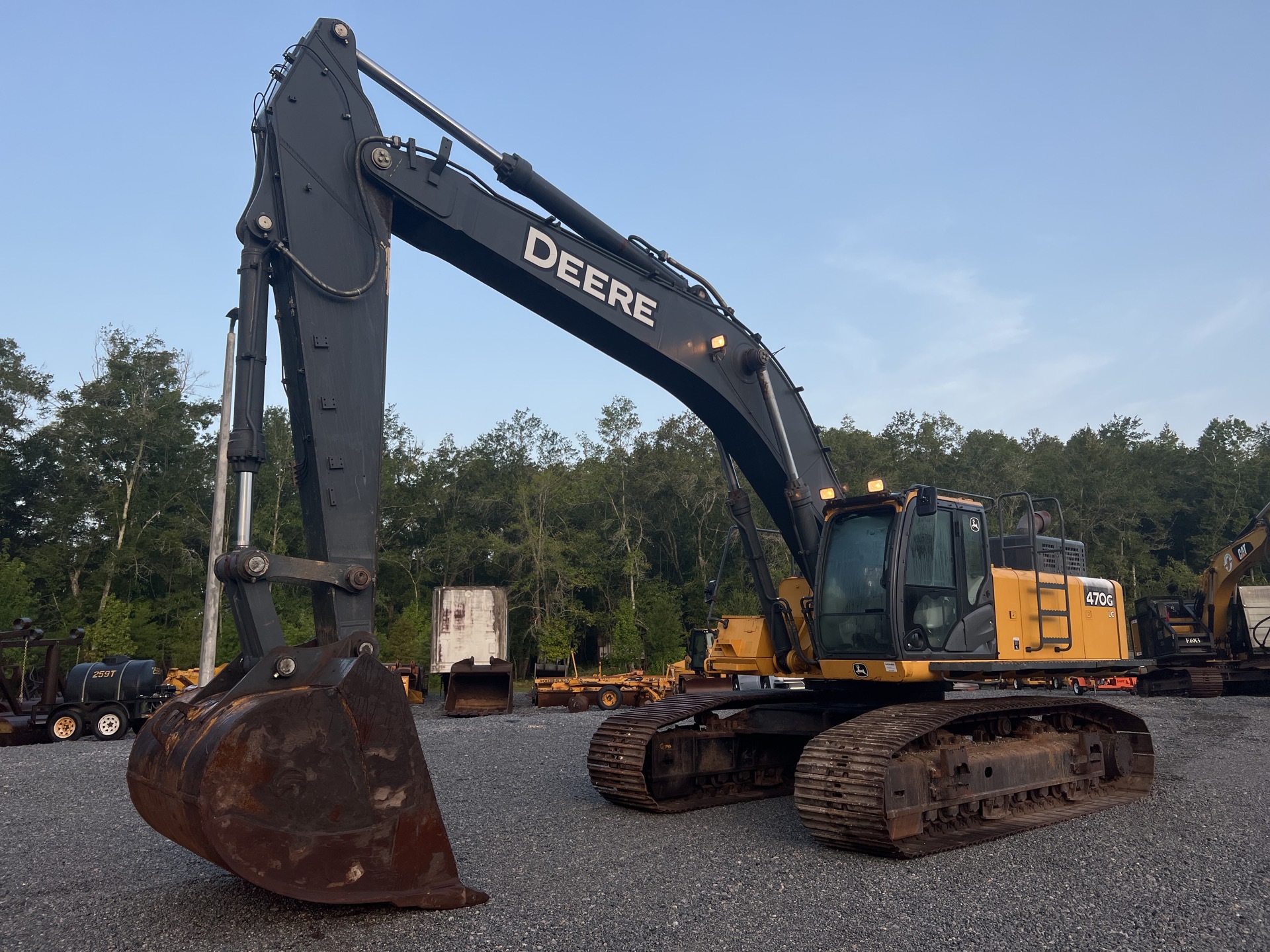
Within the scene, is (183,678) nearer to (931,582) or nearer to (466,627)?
(466,627)

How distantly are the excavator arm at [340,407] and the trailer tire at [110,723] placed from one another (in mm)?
12997

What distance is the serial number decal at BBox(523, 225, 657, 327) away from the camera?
22.0ft

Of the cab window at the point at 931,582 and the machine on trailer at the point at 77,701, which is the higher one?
the cab window at the point at 931,582

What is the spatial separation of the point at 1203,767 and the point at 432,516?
145 ft

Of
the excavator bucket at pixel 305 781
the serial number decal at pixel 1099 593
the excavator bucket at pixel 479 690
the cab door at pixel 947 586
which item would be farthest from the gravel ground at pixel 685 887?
the excavator bucket at pixel 479 690

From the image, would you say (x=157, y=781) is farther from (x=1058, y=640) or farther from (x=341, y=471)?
(x=1058, y=640)

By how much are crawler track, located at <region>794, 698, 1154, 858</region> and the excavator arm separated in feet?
8.85

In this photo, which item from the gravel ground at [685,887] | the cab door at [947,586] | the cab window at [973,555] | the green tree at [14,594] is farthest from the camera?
the green tree at [14,594]

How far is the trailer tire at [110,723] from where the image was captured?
1598 centimetres

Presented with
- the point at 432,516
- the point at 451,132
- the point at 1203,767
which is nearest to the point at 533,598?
the point at 432,516

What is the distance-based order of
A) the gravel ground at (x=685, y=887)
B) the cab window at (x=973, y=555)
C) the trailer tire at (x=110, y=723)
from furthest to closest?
the trailer tire at (x=110, y=723) < the cab window at (x=973, y=555) < the gravel ground at (x=685, y=887)

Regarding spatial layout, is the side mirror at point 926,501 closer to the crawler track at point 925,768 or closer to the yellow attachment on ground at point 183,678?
the crawler track at point 925,768

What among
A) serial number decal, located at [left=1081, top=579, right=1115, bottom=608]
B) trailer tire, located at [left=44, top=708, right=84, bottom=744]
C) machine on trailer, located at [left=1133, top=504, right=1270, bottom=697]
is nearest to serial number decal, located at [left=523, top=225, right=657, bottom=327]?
serial number decal, located at [left=1081, top=579, right=1115, bottom=608]

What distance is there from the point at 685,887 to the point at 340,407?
3.48 metres
